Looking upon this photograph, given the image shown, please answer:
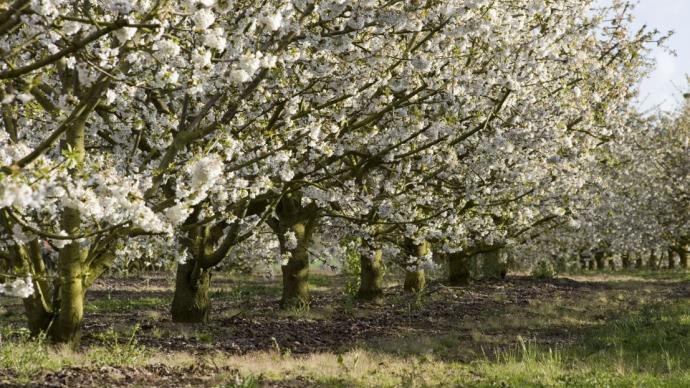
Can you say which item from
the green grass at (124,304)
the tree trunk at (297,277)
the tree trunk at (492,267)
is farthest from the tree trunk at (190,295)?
the tree trunk at (492,267)

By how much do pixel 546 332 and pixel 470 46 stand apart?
6580 mm

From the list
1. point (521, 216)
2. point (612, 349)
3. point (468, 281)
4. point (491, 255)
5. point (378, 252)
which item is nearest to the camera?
point (612, 349)

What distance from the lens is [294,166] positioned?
41.7ft

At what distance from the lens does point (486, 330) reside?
15.7 metres

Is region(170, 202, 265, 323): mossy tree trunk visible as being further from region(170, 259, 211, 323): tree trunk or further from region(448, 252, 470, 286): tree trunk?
region(448, 252, 470, 286): tree trunk

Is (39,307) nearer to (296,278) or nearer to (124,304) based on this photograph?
(296,278)

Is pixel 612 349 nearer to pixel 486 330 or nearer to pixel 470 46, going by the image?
pixel 486 330

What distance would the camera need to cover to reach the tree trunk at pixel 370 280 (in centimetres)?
2123

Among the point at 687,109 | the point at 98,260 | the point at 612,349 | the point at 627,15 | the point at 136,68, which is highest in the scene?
the point at 687,109

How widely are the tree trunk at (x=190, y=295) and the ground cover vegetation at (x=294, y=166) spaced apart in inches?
2.4

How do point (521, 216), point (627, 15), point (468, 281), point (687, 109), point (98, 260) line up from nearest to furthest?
point (98, 260) → point (627, 15) → point (521, 216) → point (468, 281) → point (687, 109)

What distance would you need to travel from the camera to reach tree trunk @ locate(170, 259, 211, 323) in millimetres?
15281

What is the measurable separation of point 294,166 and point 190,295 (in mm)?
4581

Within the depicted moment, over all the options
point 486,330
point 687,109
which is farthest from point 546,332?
point 687,109
